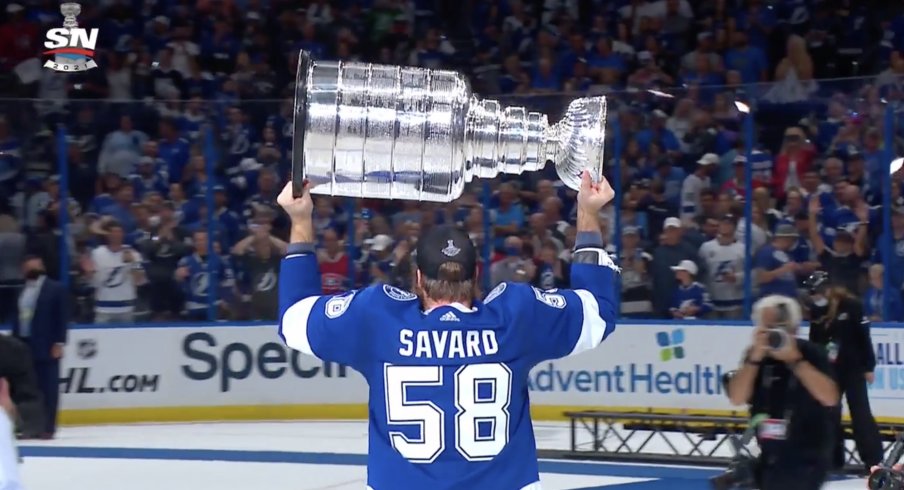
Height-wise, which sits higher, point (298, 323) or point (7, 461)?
point (298, 323)

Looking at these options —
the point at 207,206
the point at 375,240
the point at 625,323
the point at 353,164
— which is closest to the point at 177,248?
the point at 207,206

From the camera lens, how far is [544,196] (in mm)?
13727

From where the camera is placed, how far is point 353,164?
3807 mm

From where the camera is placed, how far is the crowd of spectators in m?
12.8

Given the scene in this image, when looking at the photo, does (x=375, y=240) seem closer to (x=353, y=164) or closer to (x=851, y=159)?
(x=851, y=159)

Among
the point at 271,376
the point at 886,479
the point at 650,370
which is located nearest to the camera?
the point at 886,479

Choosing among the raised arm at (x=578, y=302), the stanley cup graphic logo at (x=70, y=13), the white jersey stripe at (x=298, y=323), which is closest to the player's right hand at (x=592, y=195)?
the raised arm at (x=578, y=302)

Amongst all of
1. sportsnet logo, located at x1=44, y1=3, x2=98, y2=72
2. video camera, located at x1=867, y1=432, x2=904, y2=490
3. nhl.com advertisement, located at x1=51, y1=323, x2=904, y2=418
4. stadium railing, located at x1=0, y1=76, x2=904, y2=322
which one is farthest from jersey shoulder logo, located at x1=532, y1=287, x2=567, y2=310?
sportsnet logo, located at x1=44, y1=3, x2=98, y2=72

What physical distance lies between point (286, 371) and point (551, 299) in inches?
426

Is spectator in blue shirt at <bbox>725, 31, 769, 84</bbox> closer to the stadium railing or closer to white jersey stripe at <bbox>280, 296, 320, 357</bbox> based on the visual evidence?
the stadium railing

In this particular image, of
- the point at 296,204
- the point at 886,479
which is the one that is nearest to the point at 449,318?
the point at 296,204

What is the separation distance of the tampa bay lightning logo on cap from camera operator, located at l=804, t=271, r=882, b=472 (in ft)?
20.5

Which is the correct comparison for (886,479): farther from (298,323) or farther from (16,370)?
(16,370)

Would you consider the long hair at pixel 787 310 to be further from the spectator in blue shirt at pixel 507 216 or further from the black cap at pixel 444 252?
the spectator in blue shirt at pixel 507 216
